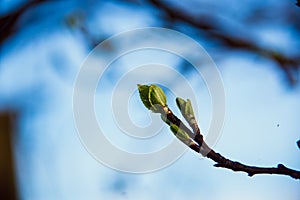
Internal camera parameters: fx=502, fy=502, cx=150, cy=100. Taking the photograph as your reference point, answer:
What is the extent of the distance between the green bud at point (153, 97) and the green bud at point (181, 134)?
0.10 ft

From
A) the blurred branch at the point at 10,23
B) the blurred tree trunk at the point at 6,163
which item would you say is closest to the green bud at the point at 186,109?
the blurred tree trunk at the point at 6,163

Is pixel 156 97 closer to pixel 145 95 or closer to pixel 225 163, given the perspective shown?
pixel 145 95

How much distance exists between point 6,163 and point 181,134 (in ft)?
1.72

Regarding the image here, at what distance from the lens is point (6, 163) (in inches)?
41.5

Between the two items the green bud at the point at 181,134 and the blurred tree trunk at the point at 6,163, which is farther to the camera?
the blurred tree trunk at the point at 6,163

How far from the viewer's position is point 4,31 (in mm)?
1519

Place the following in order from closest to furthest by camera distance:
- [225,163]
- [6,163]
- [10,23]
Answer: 1. [225,163]
2. [6,163]
3. [10,23]

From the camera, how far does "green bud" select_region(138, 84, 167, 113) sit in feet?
2.22

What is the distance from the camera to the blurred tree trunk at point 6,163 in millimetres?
1020

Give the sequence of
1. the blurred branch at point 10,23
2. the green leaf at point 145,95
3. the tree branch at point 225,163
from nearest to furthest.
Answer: the tree branch at point 225,163 → the green leaf at point 145,95 → the blurred branch at point 10,23

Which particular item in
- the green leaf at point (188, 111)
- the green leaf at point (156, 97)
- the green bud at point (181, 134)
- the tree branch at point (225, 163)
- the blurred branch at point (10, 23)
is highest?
the blurred branch at point (10, 23)

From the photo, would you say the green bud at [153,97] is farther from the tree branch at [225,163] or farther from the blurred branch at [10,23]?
the blurred branch at [10,23]

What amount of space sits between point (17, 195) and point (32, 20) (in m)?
0.89

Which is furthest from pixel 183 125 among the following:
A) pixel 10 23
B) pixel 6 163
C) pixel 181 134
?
pixel 10 23
